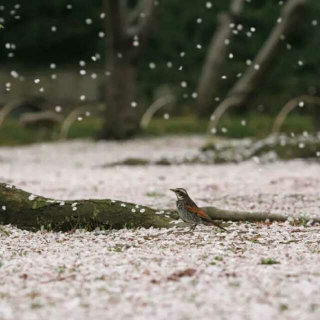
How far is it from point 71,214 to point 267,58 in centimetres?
1454

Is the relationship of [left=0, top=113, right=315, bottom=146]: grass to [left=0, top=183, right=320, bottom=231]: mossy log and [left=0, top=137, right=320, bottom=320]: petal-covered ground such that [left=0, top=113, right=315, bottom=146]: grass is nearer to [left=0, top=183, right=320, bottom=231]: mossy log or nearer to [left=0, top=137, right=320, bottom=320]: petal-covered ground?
[left=0, top=137, right=320, bottom=320]: petal-covered ground

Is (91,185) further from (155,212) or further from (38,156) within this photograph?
(38,156)

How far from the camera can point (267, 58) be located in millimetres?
22281

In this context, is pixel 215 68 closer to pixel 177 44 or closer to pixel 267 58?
pixel 267 58

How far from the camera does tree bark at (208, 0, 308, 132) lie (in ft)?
70.3

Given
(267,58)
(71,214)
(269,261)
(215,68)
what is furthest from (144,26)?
(269,261)

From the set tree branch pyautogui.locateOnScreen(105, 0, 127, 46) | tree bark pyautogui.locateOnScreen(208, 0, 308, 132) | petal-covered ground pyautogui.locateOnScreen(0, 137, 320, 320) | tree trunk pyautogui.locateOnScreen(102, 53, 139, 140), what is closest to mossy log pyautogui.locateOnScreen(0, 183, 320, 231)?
petal-covered ground pyautogui.locateOnScreen(0, 137, 320, 320)

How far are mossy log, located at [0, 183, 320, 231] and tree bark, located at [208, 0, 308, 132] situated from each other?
39.3 ft

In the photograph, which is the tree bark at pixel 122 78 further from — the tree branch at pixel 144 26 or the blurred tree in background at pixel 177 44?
the blurred tree in background at pixel 177 44

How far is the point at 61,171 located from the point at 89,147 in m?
5.56

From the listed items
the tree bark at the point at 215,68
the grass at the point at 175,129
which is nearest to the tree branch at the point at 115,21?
the grass at the point at 175,129

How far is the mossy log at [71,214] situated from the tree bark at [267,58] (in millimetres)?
11985

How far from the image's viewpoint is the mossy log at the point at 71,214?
340 inches

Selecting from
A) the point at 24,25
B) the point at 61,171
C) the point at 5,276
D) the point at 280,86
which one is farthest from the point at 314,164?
the point at 24,25
